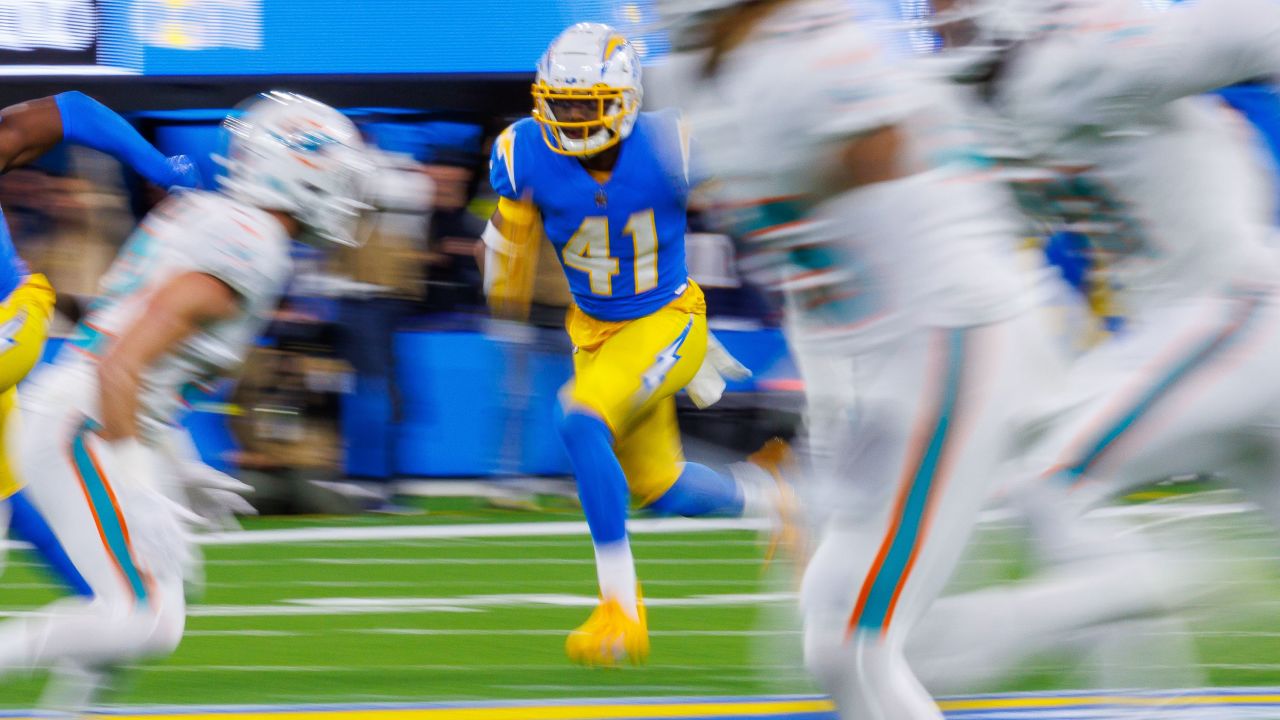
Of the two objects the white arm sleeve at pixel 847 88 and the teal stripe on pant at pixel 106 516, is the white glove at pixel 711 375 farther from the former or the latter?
the white arm sleeve at pixel 847 88

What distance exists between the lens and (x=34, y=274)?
5277 millimetres

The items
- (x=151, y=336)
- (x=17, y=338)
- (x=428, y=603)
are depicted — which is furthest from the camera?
(x=428, y=603)

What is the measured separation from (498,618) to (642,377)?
1.31 m

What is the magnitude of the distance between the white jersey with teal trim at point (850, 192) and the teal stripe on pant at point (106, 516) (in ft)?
6.46

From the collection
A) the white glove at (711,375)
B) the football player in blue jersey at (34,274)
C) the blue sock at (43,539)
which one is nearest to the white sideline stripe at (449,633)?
the white glove at (711,375)

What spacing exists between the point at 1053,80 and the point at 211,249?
1.85 m

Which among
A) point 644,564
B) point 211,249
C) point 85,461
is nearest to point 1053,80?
point 211,249

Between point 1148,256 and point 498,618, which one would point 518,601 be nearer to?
point 498,618

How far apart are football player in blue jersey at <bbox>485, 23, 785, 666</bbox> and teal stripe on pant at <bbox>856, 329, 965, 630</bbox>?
2850 millimetres

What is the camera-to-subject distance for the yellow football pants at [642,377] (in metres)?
5.87

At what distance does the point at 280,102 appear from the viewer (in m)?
4.55

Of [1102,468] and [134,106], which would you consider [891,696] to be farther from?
[134,106]

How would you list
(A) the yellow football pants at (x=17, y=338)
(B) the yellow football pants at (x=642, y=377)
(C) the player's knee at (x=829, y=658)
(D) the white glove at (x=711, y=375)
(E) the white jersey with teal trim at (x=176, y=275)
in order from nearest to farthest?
(C) the player's knee at (x=829, y=658) < (E) the white jersey with teal trim at (x=176, y=275) < (A) the yellow football pants at (x=17, y=338) < (B) the yellow football pants at (x=642, y=377) < (D) the white glove at (x=711, y=375)

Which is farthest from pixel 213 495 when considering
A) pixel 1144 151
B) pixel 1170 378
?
pixel 1170 378
